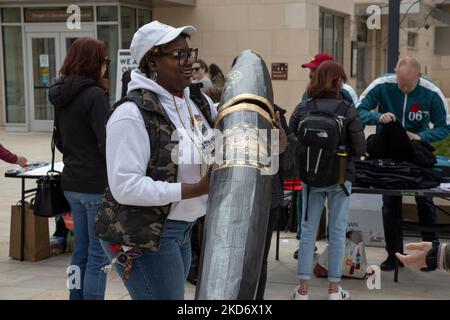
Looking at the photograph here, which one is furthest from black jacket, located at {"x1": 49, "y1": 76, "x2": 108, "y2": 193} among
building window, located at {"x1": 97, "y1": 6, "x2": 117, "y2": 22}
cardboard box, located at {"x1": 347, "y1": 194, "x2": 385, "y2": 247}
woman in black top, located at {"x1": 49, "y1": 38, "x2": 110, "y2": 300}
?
building window, located at {"x1": 97, "y1": 6, "x2": 117, "y2": 22}

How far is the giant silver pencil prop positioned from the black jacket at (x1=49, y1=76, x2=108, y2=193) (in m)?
1.76

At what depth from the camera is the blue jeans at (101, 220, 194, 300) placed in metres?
2.71

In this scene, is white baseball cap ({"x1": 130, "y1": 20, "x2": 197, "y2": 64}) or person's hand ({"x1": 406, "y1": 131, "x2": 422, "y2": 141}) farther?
person's hand ({"x1": 406, "y1": 131, "x2": 422, "y2": 141})

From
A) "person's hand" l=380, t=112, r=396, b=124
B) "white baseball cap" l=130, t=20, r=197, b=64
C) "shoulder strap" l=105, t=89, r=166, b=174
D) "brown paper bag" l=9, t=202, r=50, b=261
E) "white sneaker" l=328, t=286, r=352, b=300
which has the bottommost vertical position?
"white sneaker" l=328, t=286, r=352, b=300

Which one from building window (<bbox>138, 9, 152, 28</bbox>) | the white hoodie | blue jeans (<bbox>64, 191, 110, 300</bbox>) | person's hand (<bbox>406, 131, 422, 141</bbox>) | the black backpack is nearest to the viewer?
the white hoodie

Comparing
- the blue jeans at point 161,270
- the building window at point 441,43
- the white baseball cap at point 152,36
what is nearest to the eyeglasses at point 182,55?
the white baseball cap at point 152,36

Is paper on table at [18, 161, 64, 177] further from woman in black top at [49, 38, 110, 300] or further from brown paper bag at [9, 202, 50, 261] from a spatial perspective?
woman in black top at [49, 38, 110, 300]

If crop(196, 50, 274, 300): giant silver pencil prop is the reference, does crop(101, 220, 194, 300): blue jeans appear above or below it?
below

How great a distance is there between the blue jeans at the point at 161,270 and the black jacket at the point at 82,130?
4.83ft

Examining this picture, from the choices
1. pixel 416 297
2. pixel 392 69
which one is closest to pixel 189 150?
pixel 416 297

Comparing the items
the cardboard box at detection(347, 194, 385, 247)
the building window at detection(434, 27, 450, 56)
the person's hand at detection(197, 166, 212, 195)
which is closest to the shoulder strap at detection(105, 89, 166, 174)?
the person's hand at detection(197, 166, 212, 195)

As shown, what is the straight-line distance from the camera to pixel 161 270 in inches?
107

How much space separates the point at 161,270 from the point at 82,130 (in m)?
1.76

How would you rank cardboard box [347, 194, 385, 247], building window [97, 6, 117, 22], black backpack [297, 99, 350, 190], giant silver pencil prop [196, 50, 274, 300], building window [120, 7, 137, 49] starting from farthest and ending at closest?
1. building window [120, 7, 137, 49]
2. building window [97, 6, 117, 22]
3. cardboard box [347, 194, 385, 247]
4. black backpack [297, 99, 350, 190]
5. giant silver pencil prop [196, 50, 274, 300]
